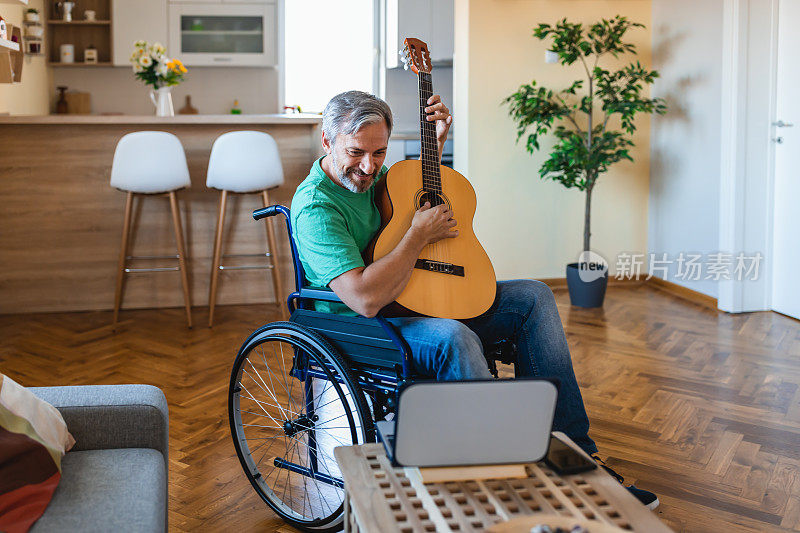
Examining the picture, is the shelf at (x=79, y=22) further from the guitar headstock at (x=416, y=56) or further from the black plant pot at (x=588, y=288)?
the guitar headstock at (x=416, y=56)

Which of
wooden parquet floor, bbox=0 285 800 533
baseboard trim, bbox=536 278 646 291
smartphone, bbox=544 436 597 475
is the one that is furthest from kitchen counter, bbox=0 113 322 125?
smartphone, bbox=544 436 597 475

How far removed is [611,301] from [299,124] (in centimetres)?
205

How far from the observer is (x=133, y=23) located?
6516mm

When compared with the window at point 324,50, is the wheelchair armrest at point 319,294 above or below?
below

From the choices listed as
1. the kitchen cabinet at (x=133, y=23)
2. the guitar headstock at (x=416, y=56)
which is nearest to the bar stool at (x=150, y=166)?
the guitar headstock at (x=416, y=56)

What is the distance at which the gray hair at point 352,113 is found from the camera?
74.9 inches

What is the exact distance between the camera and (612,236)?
205 inches

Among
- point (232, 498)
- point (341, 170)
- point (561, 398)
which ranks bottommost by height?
point (232, 498)

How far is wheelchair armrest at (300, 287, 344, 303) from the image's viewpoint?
1.92 metres

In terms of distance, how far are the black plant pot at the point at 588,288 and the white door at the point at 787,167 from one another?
2.98ft

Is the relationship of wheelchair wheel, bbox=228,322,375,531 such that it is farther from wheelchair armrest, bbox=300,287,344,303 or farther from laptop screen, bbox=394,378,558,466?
laptop screen, bbox=394,378,558,466

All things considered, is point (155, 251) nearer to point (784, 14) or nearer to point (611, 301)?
point (611, 301)

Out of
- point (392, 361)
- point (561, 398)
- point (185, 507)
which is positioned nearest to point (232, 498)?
point (185, 507)

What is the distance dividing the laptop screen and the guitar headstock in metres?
1.15
